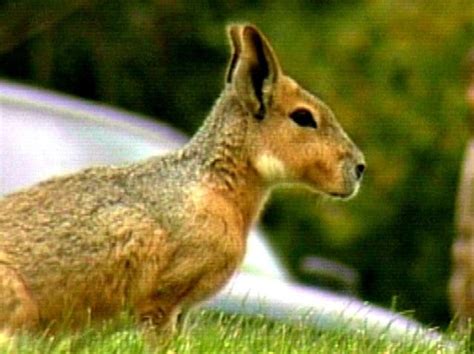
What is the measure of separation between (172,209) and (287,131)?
2.78 feet

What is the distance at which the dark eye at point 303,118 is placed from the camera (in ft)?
35.6

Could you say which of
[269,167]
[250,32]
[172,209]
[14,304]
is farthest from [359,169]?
[14,304]

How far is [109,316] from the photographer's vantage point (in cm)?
1001

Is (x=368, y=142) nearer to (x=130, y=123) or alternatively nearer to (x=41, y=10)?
(x=41, y=10)

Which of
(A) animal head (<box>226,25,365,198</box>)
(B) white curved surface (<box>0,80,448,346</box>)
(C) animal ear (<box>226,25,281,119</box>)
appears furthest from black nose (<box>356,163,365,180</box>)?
(B) white curved surface (<box>0,80,448,346</box>)

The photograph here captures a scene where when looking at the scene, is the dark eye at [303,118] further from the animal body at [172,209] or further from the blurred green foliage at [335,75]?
the blurred green foliage at [335,75]

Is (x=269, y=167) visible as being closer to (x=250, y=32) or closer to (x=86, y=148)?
(x=250, y=32)

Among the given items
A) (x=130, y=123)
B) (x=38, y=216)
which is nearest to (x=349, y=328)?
(x=38, y=216)

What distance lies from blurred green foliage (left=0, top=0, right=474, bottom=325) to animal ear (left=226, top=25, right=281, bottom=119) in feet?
38.1

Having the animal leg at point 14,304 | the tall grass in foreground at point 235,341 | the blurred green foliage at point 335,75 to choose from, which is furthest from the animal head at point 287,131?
the blurred green foliage at point 335,75

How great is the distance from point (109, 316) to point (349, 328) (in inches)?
50.0

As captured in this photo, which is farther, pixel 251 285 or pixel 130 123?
pixel 130 123

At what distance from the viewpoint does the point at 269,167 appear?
35.0 ft

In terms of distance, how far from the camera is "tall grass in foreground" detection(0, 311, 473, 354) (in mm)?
9600
